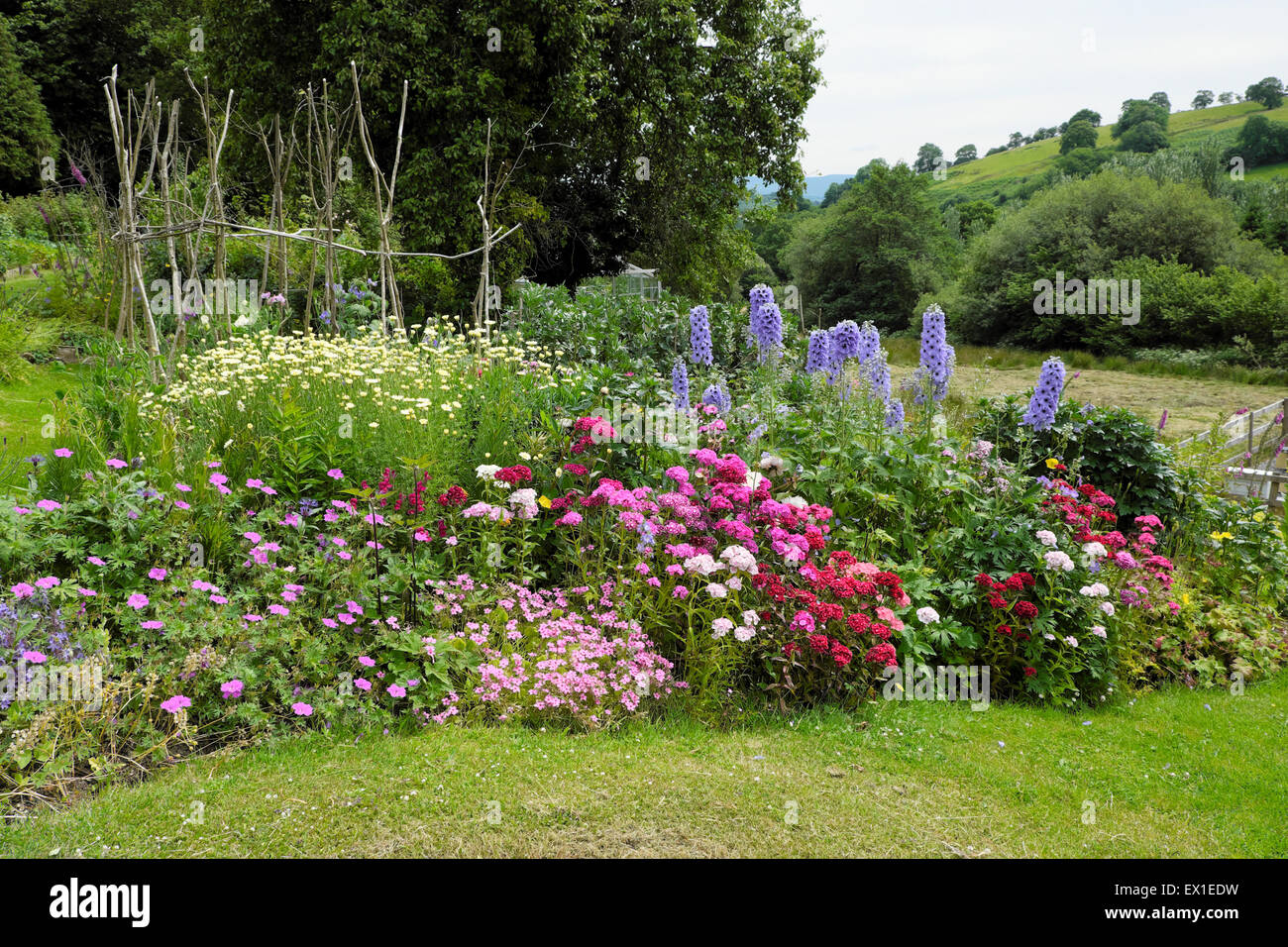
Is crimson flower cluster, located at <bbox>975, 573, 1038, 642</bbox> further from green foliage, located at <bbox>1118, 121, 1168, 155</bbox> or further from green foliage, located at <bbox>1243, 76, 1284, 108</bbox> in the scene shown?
green foliage, located at <bbox>1243, 76, 1284, 108</bbox>

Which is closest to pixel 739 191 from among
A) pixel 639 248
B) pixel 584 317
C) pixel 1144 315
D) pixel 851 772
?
pixel 639 248

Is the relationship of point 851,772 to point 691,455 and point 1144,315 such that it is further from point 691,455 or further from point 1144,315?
point 1144,315

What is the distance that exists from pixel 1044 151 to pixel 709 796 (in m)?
81.0

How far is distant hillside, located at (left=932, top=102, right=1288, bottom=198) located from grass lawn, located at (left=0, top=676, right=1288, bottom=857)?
61427mm

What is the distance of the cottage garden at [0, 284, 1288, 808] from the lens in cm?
347

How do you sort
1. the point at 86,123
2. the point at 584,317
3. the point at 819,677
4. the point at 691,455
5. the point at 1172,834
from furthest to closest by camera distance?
the point at 86,123 < the point at 584,317 < the point at 691,455 < the point at 819,677 < the point at 1172,834

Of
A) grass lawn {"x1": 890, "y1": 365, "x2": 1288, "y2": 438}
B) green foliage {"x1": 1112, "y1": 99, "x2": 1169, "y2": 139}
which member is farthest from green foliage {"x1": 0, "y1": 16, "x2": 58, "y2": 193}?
green foliage {"x1": 1112, "y1": 99, "x2": 1169, "y2": 139}

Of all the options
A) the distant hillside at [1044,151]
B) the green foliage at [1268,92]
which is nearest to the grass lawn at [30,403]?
the distant hillside at [1044,151]

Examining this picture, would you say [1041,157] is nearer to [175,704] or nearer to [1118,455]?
[1118,455]

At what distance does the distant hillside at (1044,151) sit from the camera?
56.2 m

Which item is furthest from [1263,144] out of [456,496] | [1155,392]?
[456,496]

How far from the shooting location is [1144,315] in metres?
26.4

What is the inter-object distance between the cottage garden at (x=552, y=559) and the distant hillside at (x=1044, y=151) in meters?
59.3

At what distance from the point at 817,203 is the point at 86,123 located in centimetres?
5013
